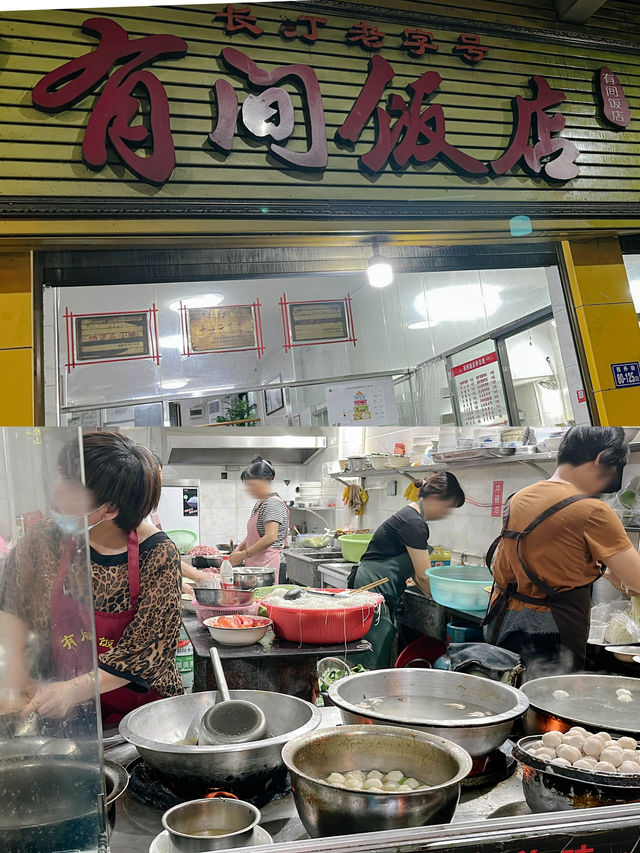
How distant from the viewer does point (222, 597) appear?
1.56 meters

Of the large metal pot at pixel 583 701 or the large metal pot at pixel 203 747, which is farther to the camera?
the large metal pot at pixel 583 701

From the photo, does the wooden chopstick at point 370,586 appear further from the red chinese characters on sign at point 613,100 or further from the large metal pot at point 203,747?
the red chinese characters on sign at point 613,100

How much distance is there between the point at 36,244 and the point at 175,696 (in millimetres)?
1665

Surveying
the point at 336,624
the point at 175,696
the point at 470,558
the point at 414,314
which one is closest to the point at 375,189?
the point at 414,314

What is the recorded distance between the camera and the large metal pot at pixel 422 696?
1383 millimetres

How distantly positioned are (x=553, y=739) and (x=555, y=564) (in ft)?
1.73

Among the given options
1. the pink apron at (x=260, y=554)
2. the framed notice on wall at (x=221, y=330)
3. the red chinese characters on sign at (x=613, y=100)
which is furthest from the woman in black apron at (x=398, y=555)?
the red chinese characters on sign at (x=613, y=100)

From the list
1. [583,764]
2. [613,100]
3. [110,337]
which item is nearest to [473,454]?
[583,764]

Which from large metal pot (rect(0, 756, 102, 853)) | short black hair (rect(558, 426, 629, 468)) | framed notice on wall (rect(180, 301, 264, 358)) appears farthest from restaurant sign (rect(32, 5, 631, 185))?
large metal pot (rect(0, 756, 102, 853))

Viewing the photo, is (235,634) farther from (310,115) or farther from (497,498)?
(310,115)

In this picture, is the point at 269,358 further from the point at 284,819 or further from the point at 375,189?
the point at 284,819

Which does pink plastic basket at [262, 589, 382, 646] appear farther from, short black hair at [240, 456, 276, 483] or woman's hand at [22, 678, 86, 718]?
woman's hand at [22, 678, 86, 718]

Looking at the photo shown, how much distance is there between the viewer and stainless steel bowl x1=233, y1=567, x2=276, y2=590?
1586 millimetres

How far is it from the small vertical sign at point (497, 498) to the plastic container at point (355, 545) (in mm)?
391
